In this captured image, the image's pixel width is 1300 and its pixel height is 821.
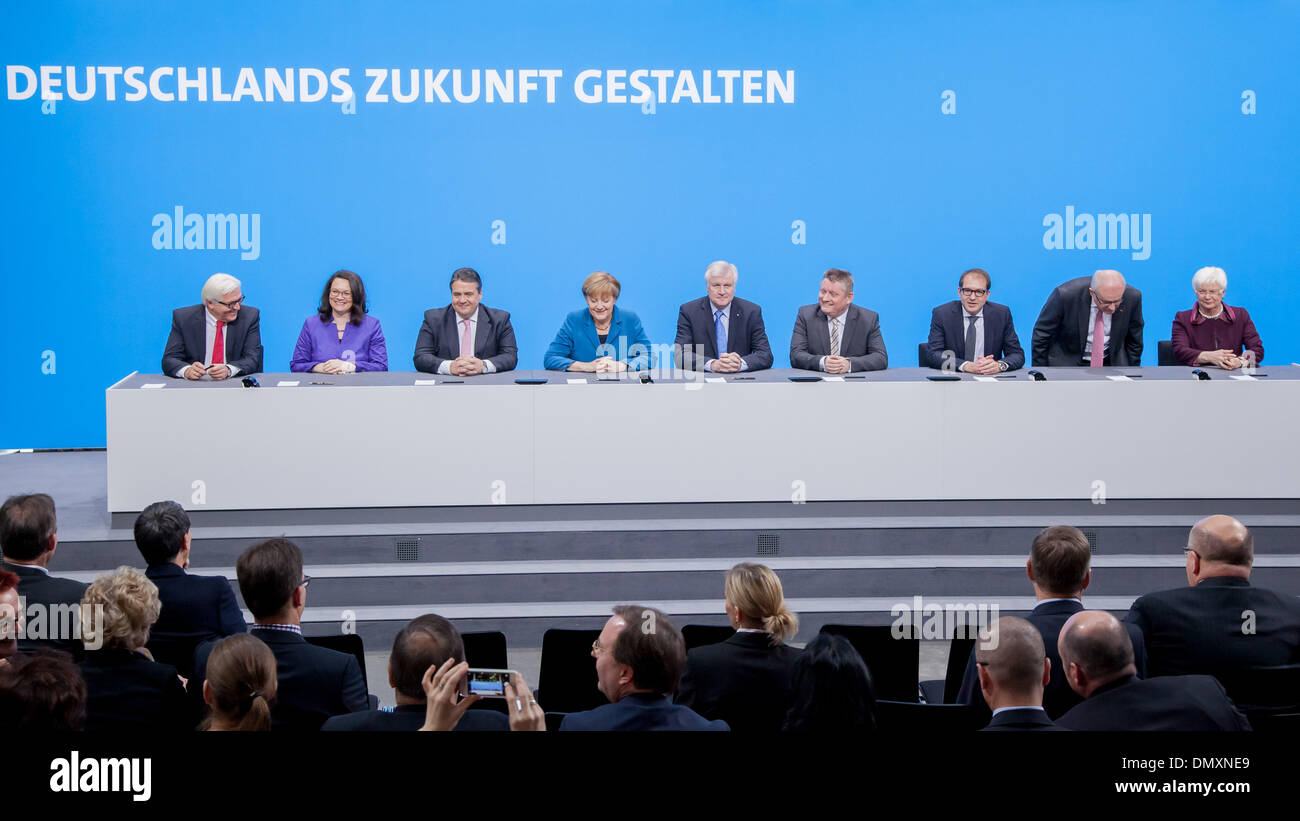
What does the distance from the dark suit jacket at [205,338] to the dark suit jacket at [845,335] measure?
8.54ft

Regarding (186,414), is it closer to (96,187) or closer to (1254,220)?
(96,187)

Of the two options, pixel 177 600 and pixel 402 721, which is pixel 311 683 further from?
pixel 177 600

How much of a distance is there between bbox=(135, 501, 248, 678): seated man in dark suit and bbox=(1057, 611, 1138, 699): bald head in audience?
2.29 m

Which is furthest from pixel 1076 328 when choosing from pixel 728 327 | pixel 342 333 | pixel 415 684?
pixel 415 684

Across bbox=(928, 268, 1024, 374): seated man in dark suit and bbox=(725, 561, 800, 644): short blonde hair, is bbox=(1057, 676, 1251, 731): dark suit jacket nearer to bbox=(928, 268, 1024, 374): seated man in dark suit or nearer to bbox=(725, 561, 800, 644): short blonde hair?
bbox=(725, 561, 800, 644): short blonde hair

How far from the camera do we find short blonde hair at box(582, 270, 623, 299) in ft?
20.7

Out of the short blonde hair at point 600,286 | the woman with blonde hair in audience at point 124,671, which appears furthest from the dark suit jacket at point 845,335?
the woman with blonde hair in audience at point 124,671

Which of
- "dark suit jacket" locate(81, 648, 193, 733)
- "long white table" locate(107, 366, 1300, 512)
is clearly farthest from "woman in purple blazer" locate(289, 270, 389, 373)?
"dark suit jacket" locate(81, 648, 193, 733)

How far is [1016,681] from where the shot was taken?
2748mm

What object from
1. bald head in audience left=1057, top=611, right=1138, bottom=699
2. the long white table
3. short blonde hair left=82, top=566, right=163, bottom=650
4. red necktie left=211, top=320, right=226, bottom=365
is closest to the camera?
bald head in audience left=1057, top=611, right=1138, bottom=699

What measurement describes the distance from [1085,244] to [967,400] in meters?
2.92

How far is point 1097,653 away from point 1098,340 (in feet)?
13.7

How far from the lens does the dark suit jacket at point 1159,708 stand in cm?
274

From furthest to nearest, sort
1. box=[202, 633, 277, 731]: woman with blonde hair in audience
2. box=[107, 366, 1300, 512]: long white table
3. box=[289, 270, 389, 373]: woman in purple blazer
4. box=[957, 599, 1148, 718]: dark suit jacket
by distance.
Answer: box=[289, 270, 389, 373]: woman in purple blazer → box=[107, 366, 1300, 512]: long white table → box=[957, 599, 1148, 718]: dark suit jacket → box=[202, 633, 277, 731]: woman with blonde hair in audience
